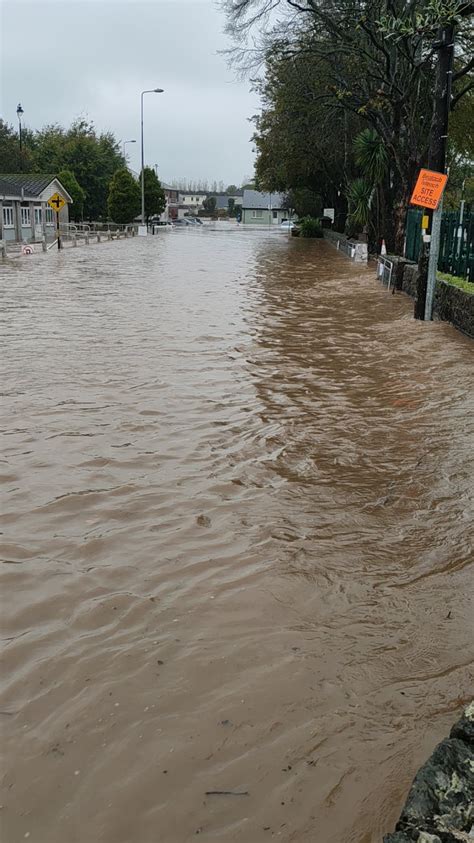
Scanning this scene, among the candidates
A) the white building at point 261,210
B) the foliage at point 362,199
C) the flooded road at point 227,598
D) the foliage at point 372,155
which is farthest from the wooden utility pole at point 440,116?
the white building at point 261,210

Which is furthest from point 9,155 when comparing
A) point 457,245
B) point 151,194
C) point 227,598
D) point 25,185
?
point 227,598

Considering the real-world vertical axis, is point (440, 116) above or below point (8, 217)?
above

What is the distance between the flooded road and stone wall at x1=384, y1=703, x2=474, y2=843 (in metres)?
0.42

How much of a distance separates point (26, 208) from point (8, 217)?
212cm

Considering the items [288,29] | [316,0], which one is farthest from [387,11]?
[288,29]

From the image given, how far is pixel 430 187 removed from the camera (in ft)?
43.5

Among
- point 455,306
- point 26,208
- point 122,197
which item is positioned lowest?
point 455,306

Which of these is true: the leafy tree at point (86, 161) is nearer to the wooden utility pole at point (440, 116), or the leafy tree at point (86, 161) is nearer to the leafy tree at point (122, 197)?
the leafy tree at point (122, 197)

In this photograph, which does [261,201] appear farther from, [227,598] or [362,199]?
[227,598]

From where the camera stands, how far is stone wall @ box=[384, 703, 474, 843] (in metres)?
2.27

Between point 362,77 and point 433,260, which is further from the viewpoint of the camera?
point 362,77

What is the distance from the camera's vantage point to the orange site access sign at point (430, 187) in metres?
13.1

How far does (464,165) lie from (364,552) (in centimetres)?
5638

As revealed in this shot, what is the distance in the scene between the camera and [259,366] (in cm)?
1068
